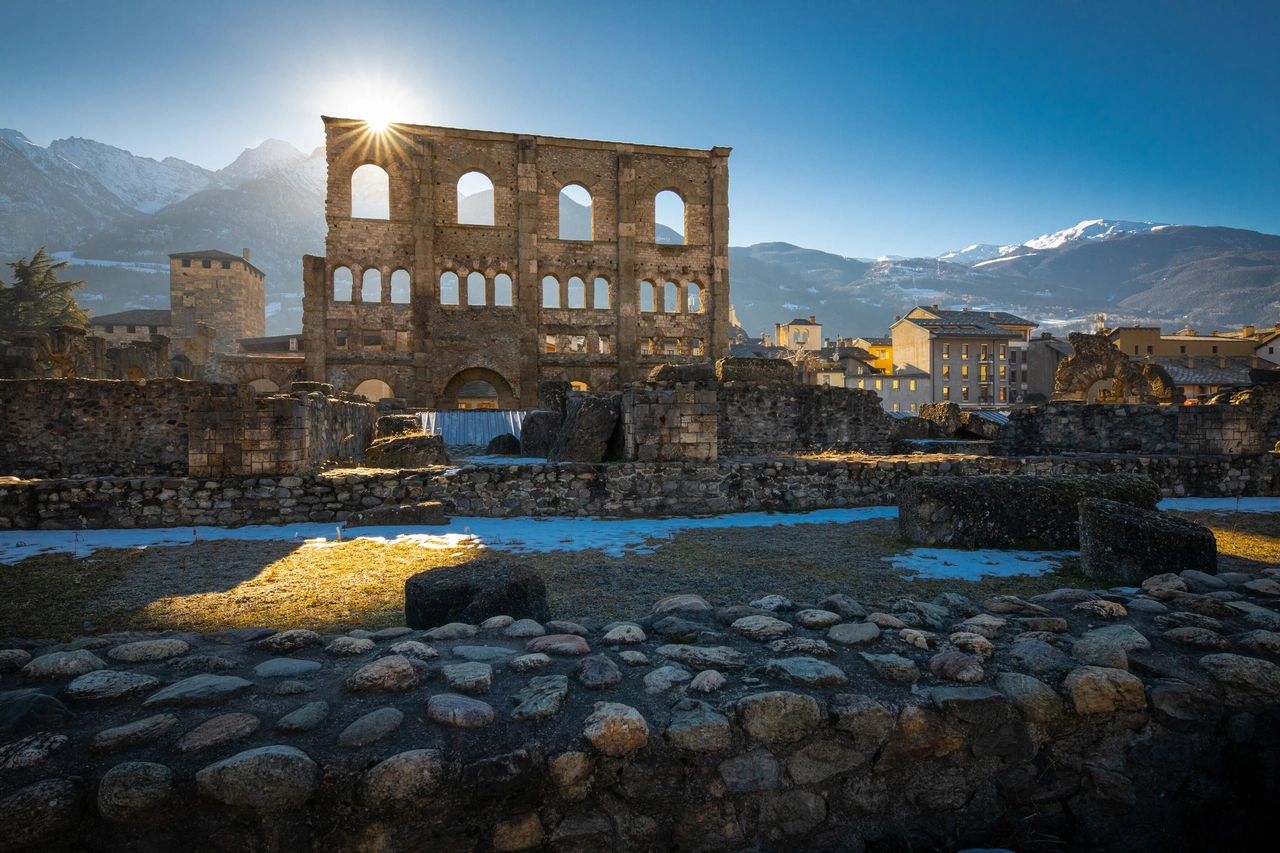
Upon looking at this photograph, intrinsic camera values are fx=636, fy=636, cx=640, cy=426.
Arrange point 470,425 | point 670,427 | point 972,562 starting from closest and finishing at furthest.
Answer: point 972,562
point 670,427
point 470,425

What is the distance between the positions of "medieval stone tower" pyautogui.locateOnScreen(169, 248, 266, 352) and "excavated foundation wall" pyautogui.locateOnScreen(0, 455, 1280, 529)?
59.3m


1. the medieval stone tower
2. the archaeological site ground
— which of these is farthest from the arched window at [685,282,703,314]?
the medieval stone tower

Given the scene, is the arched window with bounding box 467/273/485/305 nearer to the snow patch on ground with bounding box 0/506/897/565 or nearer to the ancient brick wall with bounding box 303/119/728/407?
the ancient brick wall with bounding box 303/119/728/407

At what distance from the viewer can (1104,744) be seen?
109 inches

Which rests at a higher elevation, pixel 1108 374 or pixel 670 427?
pixel 1108 374

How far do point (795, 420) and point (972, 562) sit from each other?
11929 mm

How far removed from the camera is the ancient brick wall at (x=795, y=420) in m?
17.9

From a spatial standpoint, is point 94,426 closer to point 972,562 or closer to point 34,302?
point 972,562

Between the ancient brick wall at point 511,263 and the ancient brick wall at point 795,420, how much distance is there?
45.5ft

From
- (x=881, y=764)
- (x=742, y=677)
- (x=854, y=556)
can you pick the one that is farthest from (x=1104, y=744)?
(x=854, y=556)

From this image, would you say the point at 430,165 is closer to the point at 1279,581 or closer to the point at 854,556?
the point at 854,556

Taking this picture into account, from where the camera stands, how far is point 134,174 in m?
165

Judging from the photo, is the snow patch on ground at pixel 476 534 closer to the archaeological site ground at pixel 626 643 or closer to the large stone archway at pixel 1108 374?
the archaeological site ground at pixel 626 643

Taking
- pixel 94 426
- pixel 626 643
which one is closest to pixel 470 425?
pixel 94 426
